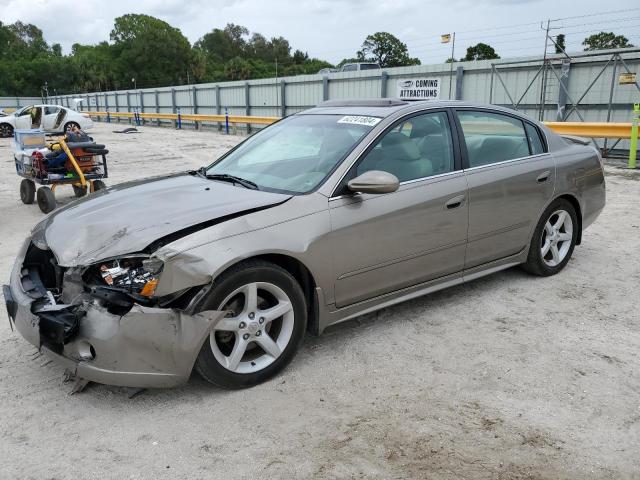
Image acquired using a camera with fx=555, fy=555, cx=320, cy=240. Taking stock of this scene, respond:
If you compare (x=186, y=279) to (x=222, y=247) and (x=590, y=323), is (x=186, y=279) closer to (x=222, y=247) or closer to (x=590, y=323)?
(x=222, y=247)

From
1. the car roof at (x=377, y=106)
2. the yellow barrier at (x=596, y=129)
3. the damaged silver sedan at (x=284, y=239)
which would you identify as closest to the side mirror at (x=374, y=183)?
the damaged silver sedan at (x=284, y=239)

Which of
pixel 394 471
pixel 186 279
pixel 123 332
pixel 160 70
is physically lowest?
pixel 394 471

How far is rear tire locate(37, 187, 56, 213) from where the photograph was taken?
26.6ft

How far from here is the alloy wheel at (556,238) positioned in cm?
487

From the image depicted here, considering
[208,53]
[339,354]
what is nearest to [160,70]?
[208,53]

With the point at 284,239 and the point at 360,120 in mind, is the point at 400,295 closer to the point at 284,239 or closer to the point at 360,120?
the point at 284,239

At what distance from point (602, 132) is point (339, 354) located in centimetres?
1045

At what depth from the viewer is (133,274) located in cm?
286

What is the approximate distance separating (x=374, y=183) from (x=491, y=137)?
1592 mm

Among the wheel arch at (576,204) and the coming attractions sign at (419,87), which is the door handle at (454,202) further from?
the coming attractions sign at (419,87)

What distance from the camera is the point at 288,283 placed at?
3.15m

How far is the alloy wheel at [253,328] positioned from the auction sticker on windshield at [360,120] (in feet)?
4.61

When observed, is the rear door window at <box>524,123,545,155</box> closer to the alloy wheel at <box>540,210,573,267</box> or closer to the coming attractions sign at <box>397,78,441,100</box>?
the alloy wheel at <box>540,210,573,267</box>

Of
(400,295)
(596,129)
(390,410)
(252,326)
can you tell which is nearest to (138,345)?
(252,326)
